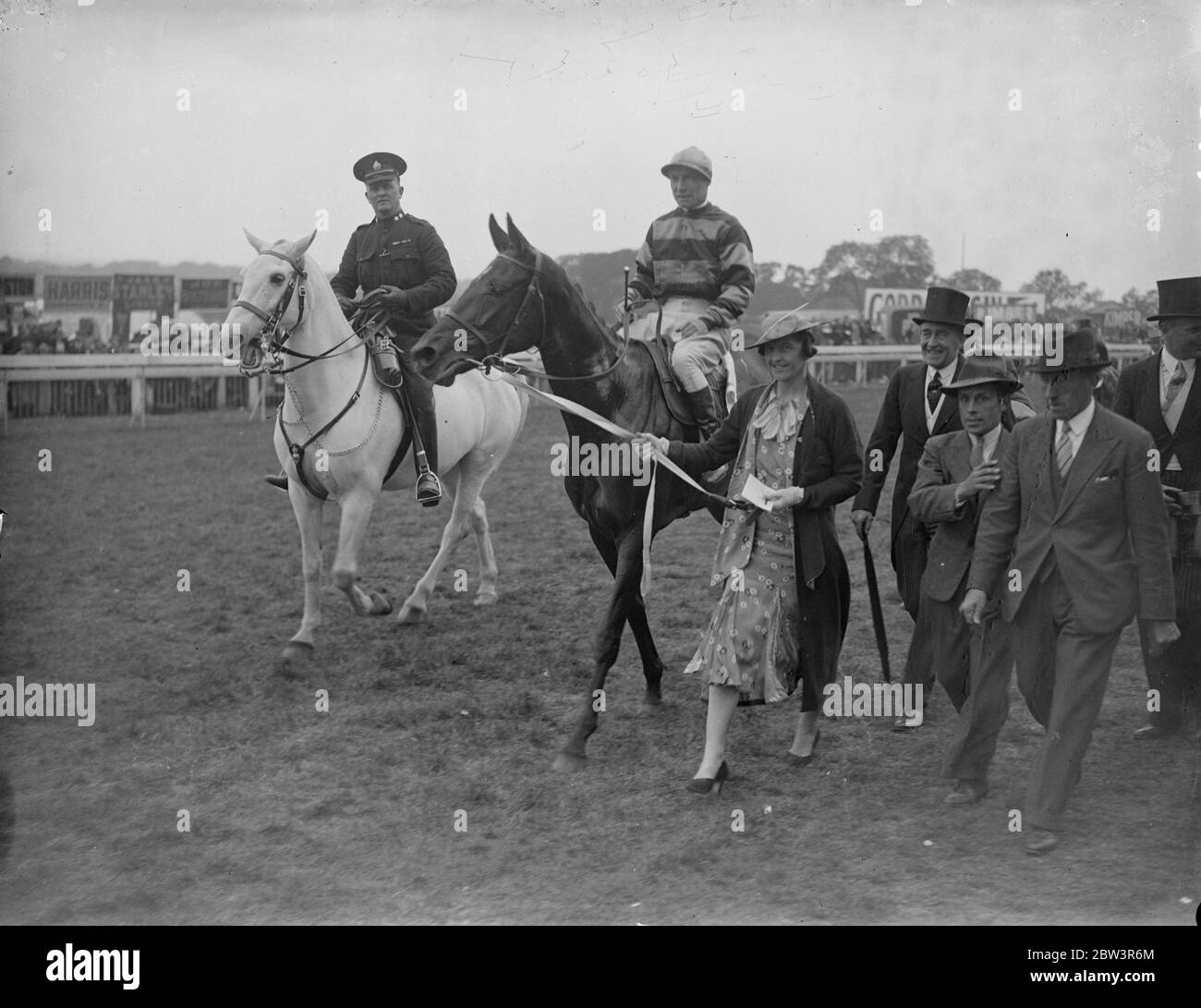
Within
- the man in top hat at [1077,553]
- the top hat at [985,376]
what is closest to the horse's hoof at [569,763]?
the man in top hat at [1077,553]

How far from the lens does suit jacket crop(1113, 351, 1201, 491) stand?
228 inches

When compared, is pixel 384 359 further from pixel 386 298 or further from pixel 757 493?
pixel 757 493

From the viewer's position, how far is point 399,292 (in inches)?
284

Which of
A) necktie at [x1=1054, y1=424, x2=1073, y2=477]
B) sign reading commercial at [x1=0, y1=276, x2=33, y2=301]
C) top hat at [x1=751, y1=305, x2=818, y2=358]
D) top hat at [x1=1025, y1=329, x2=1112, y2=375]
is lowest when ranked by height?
necktie at [x1=1054, y1=424, x2=1073, y2=477]

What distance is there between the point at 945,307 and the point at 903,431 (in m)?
0.71

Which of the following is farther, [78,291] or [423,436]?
[423,436]

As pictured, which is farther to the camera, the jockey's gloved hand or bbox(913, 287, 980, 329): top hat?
the jockey's gloved hand

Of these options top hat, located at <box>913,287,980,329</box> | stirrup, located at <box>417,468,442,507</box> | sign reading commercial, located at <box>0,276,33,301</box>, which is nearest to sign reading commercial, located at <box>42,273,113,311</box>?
sign reading commercial, located at <box>0,276,33,301</box>

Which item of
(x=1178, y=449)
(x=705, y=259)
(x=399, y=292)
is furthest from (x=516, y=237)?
(x=1178, y=449)

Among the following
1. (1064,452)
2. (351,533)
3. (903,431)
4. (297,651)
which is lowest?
(297,651)

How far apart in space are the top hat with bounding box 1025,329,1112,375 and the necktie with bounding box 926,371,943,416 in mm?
992

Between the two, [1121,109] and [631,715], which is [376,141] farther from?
[1121,109]

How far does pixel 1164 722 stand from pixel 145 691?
17.2 feet

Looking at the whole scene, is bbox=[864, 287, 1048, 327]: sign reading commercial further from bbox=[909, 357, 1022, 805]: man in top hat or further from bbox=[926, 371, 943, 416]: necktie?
bbox=[909, 357, 1022, 805]: man in top hat
